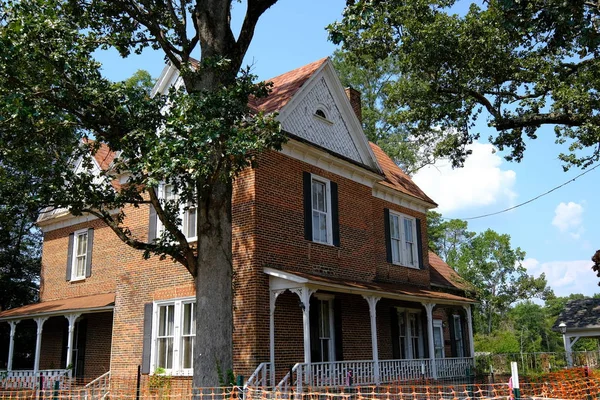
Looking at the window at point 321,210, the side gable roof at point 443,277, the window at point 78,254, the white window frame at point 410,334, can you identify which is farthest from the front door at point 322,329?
the window at point 78,254

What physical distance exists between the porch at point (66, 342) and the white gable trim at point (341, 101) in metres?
9.20

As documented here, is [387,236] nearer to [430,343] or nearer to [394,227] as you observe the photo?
[394,227]

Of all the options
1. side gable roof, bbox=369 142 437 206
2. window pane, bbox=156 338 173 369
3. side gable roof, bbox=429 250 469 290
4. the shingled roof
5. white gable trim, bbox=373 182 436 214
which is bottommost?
window pane, bbox=156 338 173 369

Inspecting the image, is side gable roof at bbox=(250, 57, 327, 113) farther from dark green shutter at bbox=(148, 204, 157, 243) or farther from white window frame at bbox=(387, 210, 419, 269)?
white window frame at bbox=(387, 210, 419, 269)

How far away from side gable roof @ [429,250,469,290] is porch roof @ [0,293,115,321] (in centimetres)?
1259

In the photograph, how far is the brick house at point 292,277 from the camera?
49.0 ft

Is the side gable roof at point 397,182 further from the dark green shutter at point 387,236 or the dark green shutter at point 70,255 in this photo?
the dark green shutter at point 70,255

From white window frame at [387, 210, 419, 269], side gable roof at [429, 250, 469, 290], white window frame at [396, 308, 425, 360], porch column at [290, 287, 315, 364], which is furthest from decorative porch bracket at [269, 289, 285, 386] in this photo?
side gable roof at [429, 250, 469, 290]

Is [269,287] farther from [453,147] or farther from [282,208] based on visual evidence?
[453,147]

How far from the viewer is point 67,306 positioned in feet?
65.1

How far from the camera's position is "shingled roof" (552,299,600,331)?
2708 centimetres

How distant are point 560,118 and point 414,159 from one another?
1976 cm

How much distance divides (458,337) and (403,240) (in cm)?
660

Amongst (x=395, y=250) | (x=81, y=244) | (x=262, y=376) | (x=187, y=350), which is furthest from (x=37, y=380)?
(x=395, y=250)
